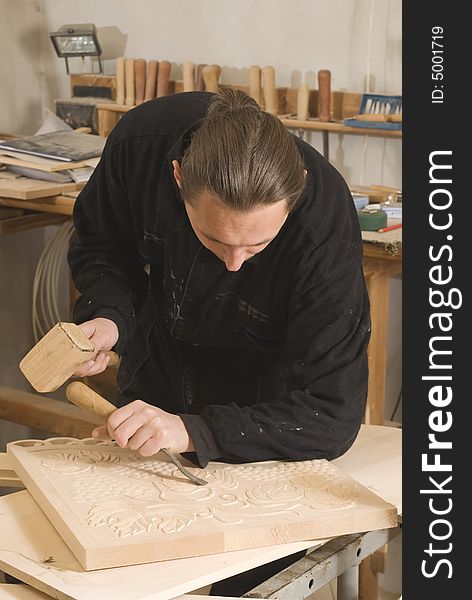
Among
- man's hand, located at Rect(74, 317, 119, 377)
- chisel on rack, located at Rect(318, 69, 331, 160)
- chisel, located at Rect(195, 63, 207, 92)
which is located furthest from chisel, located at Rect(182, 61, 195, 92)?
man's hand, located at Rect(74, 317, 119, 377)

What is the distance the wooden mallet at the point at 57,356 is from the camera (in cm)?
166

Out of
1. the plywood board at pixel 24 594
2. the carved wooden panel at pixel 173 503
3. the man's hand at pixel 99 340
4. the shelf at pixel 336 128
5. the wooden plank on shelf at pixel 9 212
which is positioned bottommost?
the plywood board at pixel 24 594

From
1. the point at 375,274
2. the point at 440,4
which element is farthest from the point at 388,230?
the point at 440,4

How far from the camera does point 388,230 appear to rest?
113 inches

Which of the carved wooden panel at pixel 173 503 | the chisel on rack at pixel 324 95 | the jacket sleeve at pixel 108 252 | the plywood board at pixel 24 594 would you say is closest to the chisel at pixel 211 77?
the chisel on rack at pixel 324 95

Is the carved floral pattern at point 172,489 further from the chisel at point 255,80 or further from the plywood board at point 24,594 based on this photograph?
the chisel at point 255,80

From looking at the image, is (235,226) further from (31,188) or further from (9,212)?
(9,212)

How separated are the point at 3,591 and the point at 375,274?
1.72m

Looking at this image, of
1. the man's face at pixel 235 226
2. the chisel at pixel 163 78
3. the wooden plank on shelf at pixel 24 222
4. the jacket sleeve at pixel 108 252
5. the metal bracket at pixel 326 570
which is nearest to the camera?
the metal bracket at pixel 326 570

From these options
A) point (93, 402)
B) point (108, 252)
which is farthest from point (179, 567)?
point (108, 252)

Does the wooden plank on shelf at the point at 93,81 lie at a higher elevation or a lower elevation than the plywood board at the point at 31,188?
higher

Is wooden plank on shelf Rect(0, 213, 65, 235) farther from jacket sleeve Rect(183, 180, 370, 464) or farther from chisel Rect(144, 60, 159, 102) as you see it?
jacket sleeve Rect(183, 180, 370, 464)

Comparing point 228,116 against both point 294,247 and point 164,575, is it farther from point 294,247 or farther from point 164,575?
point 164,575

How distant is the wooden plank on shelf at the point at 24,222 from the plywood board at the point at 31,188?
20 centimetres
